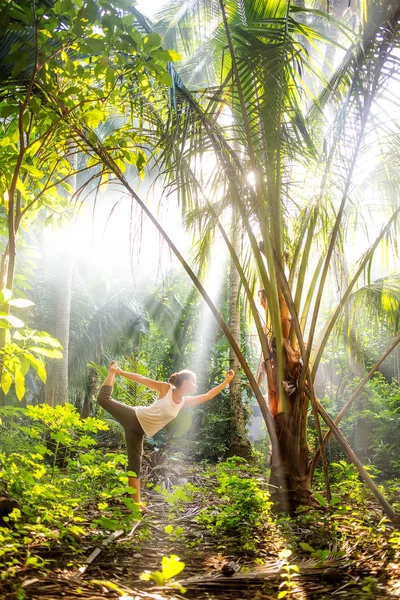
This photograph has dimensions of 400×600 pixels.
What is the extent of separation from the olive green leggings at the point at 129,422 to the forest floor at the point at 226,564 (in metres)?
0.79

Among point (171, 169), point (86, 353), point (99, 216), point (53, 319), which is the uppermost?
point (99, 216)

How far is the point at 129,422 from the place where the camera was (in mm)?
4438

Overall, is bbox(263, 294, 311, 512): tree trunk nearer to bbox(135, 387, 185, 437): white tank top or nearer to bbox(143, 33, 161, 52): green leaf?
bbox(135, 387, 185, 437): white tank top

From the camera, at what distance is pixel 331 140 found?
3867mm

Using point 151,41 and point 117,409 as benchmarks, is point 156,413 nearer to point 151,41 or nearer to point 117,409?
point 117,409

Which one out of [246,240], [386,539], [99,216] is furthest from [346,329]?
[99,216]

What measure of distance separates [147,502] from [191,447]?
657 centimetres

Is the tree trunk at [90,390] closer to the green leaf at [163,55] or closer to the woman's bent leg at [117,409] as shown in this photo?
the woman's bent leg at [117,409]

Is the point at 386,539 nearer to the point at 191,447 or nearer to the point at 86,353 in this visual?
the point at 191,447

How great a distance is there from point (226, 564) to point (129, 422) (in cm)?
203

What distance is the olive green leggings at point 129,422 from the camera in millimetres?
4406

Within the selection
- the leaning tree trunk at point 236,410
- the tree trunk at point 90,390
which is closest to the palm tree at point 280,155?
the leaning tree trunk at point 236,410

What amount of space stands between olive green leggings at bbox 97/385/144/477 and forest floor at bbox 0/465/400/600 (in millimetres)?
790

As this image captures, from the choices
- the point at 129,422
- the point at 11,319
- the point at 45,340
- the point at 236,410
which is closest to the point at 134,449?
the point at 129,422
